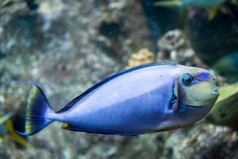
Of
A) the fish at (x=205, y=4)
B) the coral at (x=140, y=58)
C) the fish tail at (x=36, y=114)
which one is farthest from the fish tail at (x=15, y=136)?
the fish at (x=205, y=4)

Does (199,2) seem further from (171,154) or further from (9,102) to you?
(9,102)

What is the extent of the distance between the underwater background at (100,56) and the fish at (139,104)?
2.93 feet

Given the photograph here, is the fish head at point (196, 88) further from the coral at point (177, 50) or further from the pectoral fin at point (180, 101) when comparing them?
the coral at point (177, 50)

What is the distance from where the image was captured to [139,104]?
1108 mm

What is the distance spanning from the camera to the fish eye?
1089mm

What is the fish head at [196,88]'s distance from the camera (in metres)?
1.07

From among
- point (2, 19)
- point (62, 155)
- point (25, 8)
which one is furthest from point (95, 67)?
point (2, 19)

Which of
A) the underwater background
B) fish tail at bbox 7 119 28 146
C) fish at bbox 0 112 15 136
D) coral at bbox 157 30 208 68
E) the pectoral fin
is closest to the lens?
the pectoral fin

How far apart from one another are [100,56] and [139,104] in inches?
88.3

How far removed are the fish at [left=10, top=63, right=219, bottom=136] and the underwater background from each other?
892mm

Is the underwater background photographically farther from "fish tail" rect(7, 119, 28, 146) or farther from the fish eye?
the fish eye

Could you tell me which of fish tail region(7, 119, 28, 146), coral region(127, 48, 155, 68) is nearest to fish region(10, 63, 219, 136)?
coral region(127, 48, 155, 68)

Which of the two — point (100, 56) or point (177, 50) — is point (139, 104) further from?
point (177, 50)

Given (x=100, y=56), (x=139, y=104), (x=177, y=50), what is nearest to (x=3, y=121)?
(x=100, y=56)
